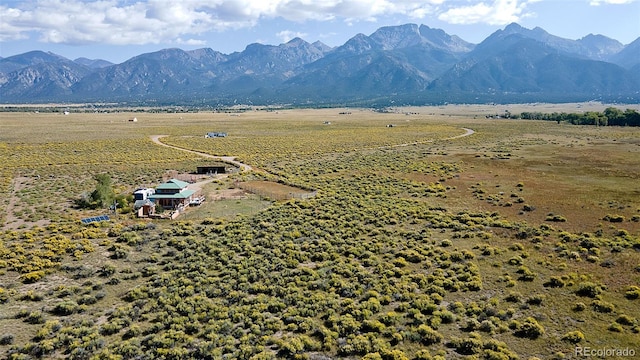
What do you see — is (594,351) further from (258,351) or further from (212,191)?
(212,191)

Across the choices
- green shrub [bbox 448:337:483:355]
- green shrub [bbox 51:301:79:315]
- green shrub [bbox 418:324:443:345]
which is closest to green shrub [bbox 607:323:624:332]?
green shrub [bbox 448:337:483:355]

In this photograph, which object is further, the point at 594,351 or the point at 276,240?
the point at 276,240

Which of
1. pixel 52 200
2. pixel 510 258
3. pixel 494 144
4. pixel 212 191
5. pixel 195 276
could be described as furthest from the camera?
pixel 494 144

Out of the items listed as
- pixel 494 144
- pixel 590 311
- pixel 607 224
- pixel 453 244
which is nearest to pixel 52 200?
pixel 453 244

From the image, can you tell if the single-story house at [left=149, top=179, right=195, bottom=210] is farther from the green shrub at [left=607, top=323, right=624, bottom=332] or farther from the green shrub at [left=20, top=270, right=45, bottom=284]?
the green shrub at [left=607, top=323, right=624, bottom=332]

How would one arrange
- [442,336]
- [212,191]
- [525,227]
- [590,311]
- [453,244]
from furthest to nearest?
1. [212,191]
2. [525,227]
3. [453,244]
4. [590,311]
5. [442,336]

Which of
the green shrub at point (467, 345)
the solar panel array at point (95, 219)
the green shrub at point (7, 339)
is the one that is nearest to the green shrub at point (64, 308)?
the green shrub at point (7, 339)
